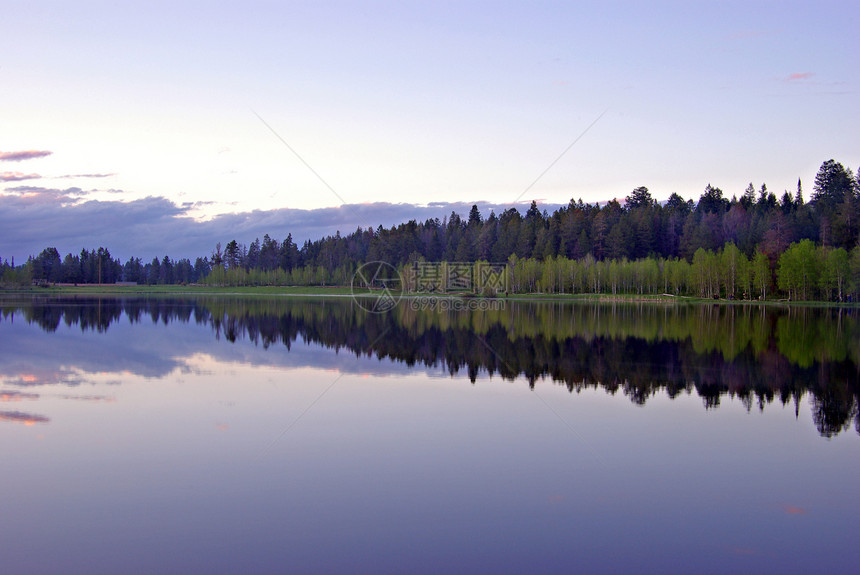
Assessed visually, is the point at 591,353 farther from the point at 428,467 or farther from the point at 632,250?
the point at 632,250

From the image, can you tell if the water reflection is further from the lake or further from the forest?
the forest

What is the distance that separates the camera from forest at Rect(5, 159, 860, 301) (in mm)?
94438

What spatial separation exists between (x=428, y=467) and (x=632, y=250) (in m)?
126

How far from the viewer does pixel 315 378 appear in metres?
21.1

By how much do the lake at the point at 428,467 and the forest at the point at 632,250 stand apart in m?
73.5

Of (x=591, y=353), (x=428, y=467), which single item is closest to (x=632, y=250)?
(x=591, y=353)

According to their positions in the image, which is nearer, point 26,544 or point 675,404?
point 26,544

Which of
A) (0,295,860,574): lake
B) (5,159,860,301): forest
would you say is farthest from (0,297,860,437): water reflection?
(5,159,860,301): forest

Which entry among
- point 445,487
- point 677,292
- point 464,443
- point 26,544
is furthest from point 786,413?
point 677,292

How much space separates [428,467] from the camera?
11.2 metres

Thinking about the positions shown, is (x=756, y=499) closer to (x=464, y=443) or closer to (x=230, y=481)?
(x=464, y=443)

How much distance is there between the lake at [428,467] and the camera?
7.95m

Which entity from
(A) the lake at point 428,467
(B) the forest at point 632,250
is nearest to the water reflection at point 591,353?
(A) the lake at point 428,467

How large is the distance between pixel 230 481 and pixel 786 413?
43.0ft
